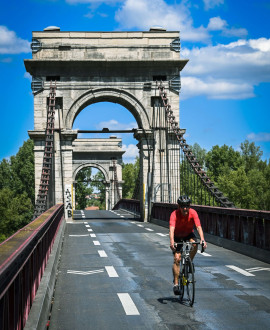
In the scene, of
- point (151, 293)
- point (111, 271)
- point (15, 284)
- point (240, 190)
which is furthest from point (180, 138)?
point (240, 190)

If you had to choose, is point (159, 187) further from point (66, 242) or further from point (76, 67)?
point (66, 242)

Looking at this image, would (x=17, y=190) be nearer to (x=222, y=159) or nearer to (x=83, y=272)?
(x=222, y=159)

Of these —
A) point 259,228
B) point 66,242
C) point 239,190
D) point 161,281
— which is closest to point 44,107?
point 66,242

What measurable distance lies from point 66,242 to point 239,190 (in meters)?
64.0

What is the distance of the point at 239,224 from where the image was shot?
13.9 m

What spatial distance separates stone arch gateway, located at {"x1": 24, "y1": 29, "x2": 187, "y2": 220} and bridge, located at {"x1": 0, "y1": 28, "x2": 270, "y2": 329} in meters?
0.05

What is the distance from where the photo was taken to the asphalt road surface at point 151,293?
6.68 m

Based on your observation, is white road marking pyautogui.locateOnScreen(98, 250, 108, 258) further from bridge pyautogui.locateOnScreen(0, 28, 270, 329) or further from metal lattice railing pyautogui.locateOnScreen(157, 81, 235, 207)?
metal lattice railing pyautogui.locateOnScreen(157, 81, 235, 207)

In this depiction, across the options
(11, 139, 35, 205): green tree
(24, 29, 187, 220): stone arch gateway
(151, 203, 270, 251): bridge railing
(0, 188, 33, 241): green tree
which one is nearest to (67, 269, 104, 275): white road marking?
(151, 203, 270, 251): bridge railing

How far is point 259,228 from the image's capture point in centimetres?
1241

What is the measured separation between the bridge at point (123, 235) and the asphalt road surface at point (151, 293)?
2 cm

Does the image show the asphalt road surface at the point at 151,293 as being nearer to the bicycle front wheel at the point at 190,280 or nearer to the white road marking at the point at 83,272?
the white road marking at the point at 83,272

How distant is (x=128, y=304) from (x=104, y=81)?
74.5ft

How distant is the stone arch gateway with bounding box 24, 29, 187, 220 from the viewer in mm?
28781
